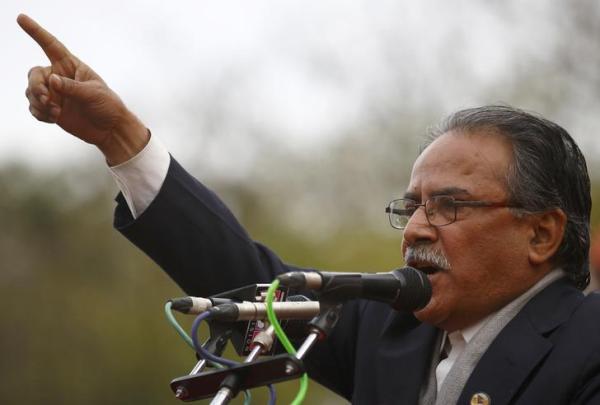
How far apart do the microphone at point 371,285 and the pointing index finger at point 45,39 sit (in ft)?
4.56

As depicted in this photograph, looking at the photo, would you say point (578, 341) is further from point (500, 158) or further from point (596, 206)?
point (596, 206)

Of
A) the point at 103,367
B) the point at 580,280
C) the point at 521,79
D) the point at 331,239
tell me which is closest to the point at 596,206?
the point at 521,79

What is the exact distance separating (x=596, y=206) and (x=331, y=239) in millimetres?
14311

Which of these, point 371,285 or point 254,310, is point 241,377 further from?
point 371,285

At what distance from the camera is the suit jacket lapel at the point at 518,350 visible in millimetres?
3555

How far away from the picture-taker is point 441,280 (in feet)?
12.5

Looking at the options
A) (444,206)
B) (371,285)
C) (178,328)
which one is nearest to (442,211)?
(444,206)

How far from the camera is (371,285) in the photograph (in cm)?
313

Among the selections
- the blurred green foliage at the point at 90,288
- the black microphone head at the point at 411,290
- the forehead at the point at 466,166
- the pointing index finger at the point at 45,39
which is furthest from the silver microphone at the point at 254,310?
the blurred green foliage at the point at 90,288

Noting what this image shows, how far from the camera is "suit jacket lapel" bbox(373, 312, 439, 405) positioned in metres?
3.88

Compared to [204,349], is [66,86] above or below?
above

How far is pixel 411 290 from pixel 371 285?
0.26 meters

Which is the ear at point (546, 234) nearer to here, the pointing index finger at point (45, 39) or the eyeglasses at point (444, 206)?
the eyeglasses at point (444, 206)

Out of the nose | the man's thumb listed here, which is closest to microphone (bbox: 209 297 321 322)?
the nose
